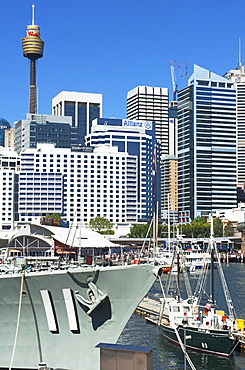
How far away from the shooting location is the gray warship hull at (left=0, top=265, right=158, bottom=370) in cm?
2761

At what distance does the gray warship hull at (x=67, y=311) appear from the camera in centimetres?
2761

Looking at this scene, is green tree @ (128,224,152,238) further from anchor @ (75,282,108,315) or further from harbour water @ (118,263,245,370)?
anchor @ (75,282,108,315)

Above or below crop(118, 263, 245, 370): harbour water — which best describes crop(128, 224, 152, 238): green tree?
above

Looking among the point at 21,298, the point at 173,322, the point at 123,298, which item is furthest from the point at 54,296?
the point at 173,322

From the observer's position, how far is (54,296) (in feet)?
92.5

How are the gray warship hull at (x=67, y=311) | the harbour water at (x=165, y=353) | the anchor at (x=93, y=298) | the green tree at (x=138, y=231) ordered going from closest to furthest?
1. the anchor at (x=93, y=298)
2. the gray warship hull at (x=67, y=311)
3. the harbour water at (x=165, y=353)
4. the green tree at (x=138, y=231)

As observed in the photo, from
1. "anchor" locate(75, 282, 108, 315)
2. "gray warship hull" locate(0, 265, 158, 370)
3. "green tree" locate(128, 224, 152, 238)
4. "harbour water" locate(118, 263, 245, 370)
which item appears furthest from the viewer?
"green tree" locate(128, 224, 152, 238)

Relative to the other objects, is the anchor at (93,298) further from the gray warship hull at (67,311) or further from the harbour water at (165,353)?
the harbour water at (165,353)

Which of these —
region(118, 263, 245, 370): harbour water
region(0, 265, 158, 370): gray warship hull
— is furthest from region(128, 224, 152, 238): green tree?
region(0, 265, 158, 370): gray warship hull

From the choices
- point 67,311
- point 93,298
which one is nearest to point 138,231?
point 67,311

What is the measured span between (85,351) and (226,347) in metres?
14.9

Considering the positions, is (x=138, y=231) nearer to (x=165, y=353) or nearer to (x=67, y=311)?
(x=165, y=353)

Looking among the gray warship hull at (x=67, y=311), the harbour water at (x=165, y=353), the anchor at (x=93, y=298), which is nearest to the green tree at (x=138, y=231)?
the harbour water at (x=165, y=353)

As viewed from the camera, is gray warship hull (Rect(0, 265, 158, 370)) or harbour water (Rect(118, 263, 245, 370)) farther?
harbour water (Rect(118, 263, 245, 370))
